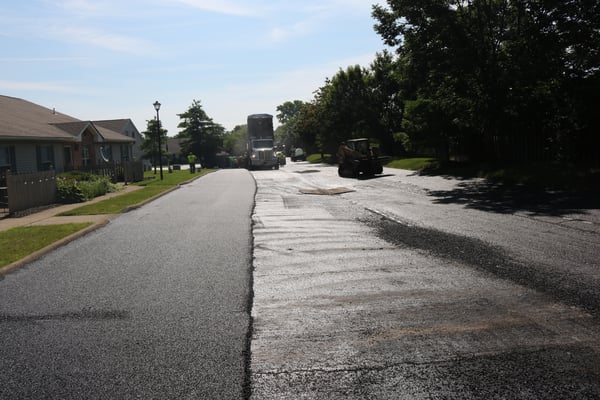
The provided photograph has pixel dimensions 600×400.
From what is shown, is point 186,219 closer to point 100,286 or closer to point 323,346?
point 100,286

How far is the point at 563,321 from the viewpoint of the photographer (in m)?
4.83

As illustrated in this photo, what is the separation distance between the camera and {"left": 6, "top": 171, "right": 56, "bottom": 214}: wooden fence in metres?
16.2

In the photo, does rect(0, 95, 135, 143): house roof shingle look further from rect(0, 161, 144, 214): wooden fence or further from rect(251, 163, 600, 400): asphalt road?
rect(251, 163, 600, 400): asphalt road

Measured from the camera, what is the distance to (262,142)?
49.8 metres

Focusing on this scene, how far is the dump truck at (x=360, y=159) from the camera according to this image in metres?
28.5

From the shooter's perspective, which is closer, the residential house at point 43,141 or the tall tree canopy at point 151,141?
the residential house at point 43,141

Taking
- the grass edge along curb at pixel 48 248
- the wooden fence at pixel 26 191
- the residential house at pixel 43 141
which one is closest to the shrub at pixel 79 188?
the wooden fence at pixel 26 191

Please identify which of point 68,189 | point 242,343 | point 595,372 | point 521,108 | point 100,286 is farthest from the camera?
point 521,108

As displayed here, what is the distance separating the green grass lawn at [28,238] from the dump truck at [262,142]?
36.7 m

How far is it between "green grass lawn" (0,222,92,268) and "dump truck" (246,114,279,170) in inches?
1444

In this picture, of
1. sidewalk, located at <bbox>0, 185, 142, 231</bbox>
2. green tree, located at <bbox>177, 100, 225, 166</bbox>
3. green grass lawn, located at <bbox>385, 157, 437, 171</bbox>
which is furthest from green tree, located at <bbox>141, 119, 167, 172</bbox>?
sidewalk, located at <bbox>0, 185, 142, 231</bbox>

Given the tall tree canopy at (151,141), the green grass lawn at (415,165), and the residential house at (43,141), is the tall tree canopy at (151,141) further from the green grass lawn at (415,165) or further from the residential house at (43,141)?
the green grass lawn at (415,165)

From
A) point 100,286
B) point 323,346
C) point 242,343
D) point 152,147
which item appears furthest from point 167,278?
point 152,147

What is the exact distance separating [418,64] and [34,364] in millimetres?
21548
